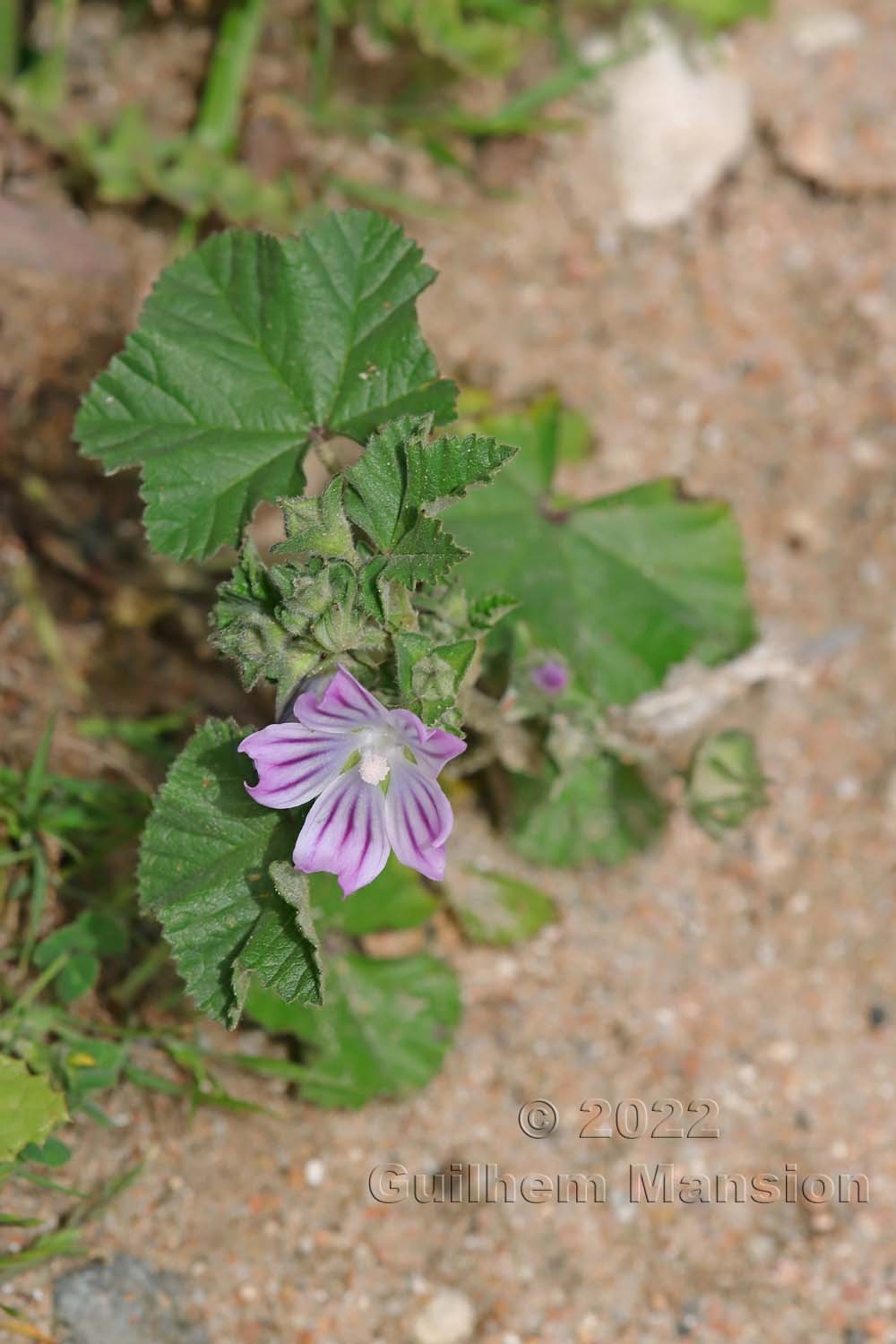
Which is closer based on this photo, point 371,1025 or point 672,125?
point 371,1025

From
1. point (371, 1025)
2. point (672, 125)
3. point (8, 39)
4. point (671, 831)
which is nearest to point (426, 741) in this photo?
point (371, 1025)

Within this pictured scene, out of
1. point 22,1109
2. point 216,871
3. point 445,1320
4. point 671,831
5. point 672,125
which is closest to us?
point 216,871

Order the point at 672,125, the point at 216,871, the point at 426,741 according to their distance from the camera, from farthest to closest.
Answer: the point at 672,125 < the point at 216,871 < the point at 426,741

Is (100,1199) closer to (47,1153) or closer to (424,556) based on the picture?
(47,1153)

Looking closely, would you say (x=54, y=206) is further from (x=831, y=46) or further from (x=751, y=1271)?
(x=751, y=1271)

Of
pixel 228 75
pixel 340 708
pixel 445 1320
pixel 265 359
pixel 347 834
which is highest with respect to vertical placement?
pixel 228 75

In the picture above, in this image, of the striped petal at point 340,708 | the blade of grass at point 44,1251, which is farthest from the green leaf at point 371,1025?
the striped petal at point 340,708

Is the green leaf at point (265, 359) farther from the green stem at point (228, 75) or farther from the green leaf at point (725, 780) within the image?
the green stem at point (228, 75)
